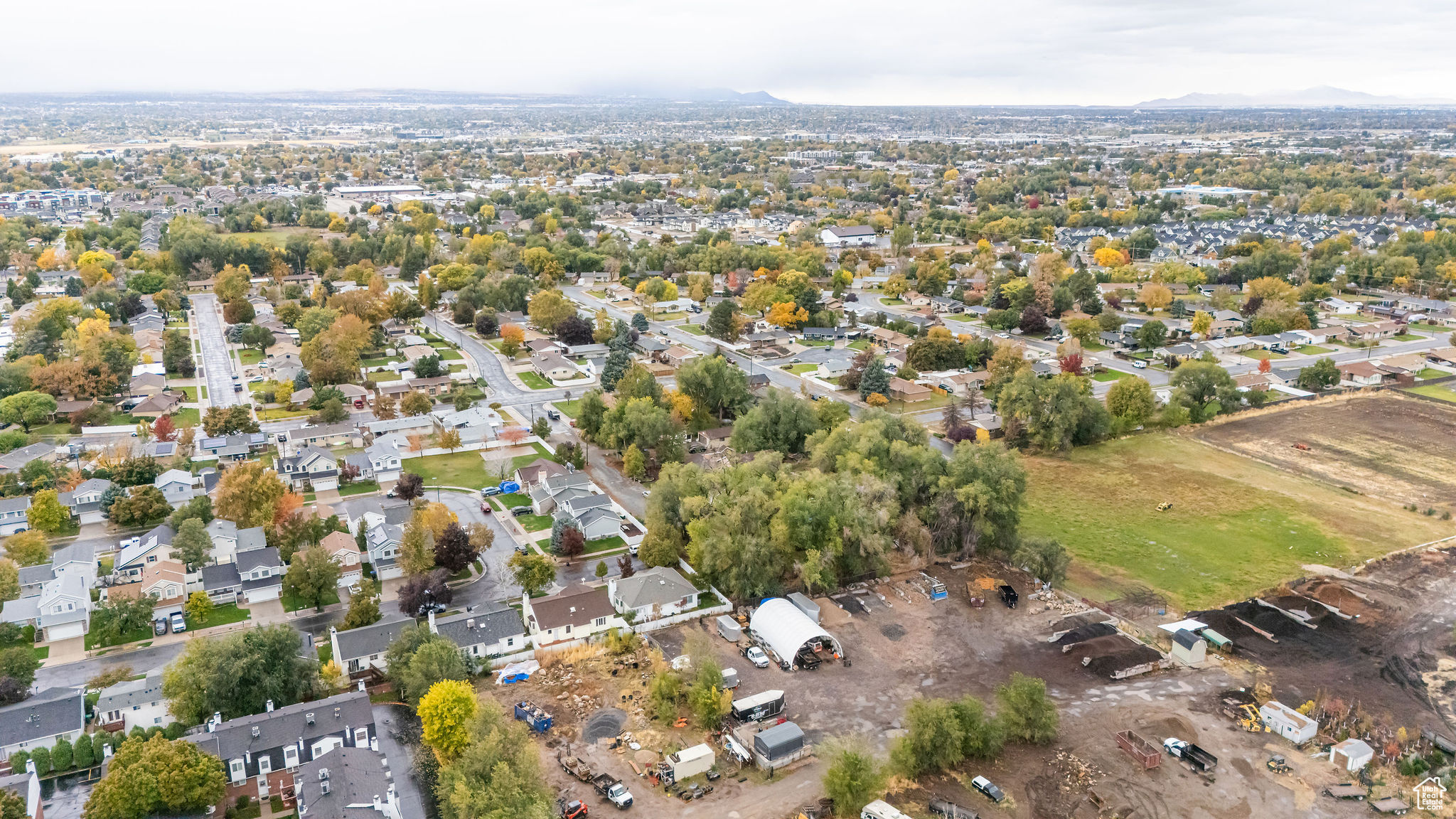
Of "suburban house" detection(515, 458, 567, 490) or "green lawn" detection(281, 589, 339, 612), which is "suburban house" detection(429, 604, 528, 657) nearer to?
"green lawn" detection(281, 589, 339, 612)

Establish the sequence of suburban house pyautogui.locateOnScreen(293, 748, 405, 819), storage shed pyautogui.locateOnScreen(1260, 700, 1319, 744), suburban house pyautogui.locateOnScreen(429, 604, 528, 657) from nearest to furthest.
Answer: suburban house pyautogui.locateOnScreen(293, 748, 405, 819), storage shed pyautogui.locateOnScreen(1260, 700, 1319, 744), suburban house pyautogui.locateOnScreen(429, 604, 528, 657)

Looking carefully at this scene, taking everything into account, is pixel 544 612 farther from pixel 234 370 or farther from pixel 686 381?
pixel 234 370

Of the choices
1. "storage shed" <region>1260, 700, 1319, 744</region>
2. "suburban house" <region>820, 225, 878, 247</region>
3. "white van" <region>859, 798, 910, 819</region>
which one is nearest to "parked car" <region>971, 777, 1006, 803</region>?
"white van" <region>859, 798, 910, 819</region>

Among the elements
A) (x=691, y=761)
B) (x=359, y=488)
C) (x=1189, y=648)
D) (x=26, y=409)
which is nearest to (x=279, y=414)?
(x=26, y=409)

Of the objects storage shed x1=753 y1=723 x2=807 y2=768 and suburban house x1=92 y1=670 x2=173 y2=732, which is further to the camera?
suburban house x1=92 y1=670 x2=173 y2=732

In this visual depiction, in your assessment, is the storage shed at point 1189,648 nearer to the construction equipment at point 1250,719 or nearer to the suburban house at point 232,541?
the construction equipment at point 1250,719

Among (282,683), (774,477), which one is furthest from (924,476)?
(282,683)
